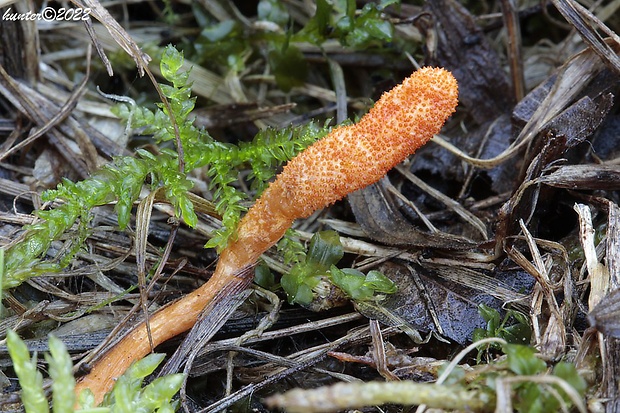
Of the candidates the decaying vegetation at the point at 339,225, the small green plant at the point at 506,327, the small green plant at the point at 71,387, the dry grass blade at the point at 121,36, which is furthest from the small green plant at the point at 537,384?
the dry grass blade at the point at 121,36

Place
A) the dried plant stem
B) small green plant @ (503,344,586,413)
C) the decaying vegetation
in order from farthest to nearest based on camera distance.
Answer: the decaying vegetation < small green plant @ (503,344,586,413) < the dried plant stem

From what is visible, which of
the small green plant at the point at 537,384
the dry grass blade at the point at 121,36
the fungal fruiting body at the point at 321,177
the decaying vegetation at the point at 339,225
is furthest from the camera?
the dry grass blade at the point at 121,36

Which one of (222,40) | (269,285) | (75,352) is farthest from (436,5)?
(75,352)

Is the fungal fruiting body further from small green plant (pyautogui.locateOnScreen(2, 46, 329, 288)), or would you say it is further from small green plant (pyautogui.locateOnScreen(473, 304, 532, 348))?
small green plant (pyautogui.locateOnScreen(473, 304, 532, 348))

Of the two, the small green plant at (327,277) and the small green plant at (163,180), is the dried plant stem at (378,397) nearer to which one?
the small green plant at (327,277)

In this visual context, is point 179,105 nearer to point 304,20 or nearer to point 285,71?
point 285,71

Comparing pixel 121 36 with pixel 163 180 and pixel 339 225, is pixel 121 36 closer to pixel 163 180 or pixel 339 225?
pixel 163 180

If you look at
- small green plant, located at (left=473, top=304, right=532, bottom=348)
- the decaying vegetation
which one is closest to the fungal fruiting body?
the decaying vegetation
